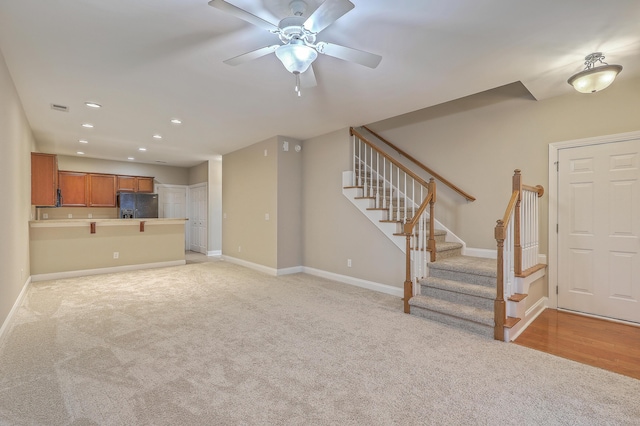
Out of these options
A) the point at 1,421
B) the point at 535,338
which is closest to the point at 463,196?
the point at 535,338

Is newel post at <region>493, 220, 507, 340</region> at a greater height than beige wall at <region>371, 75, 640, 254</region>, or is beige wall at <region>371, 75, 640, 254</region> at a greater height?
beige wall at <region>371, 75, 640, 254</region>

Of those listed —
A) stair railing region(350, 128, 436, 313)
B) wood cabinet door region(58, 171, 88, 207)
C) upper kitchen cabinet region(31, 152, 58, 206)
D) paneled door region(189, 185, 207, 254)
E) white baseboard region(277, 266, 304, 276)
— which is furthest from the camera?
paneled door region(189, 185, 207, 254)

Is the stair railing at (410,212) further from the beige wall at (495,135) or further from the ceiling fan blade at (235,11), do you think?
the ceiling fan blade at (235,11)

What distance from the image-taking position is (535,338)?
2.93 meters

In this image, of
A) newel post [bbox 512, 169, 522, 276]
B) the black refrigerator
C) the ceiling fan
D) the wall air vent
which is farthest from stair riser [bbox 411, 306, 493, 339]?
the black refrigerator

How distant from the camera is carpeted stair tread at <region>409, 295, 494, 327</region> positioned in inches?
118

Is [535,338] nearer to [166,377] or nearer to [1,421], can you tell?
[166,377]

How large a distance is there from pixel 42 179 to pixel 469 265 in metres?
6.62

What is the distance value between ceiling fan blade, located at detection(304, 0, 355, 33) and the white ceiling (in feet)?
1.05

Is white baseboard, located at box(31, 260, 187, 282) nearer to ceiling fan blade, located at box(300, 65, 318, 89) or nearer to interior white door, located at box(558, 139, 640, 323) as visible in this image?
ceiling fan blade, located at box(300, 65, 318, 89)

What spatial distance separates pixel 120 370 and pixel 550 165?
4847mm

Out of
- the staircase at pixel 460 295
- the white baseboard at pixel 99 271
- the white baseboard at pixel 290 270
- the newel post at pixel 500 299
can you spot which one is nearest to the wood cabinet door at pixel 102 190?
the white baseboard at pixel 99 271

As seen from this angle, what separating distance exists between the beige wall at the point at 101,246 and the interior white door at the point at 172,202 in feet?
7.76

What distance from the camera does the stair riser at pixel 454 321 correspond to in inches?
117
